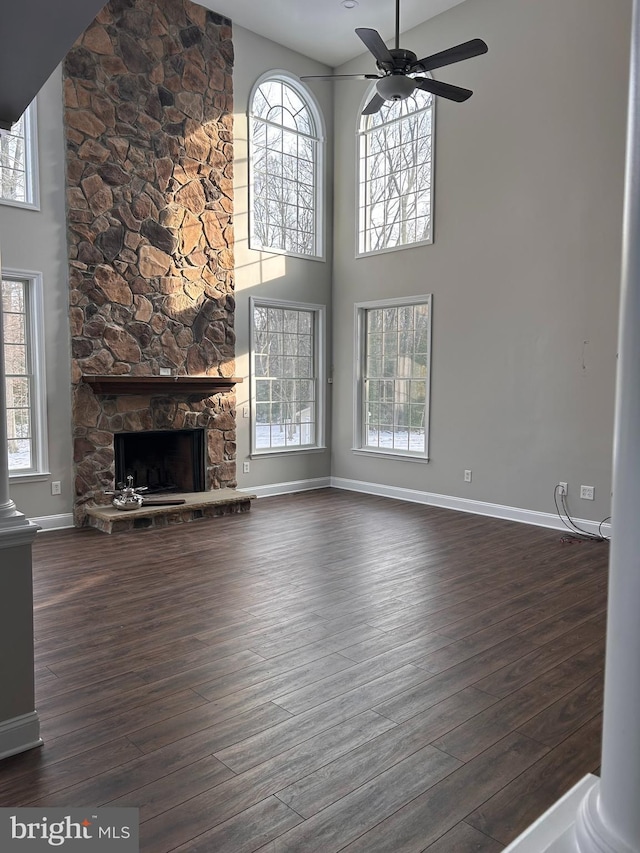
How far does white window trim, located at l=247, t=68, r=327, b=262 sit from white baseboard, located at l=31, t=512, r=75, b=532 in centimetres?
351

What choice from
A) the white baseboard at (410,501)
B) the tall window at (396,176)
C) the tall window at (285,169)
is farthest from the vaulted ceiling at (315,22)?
the white baseboard at (410,501)

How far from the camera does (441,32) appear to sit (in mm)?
6609

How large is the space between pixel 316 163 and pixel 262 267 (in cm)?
163

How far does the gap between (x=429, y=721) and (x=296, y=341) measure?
18.8 ft

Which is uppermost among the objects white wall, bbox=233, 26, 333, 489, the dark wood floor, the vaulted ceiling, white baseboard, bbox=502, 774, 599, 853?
the vaulted ceiling

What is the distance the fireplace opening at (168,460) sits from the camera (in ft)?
21.6

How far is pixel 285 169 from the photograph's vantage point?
7531 mm

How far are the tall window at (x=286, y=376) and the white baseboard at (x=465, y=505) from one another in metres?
0.78

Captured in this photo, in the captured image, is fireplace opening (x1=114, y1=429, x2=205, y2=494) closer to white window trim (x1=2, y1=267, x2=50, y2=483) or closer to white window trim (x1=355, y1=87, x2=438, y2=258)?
white window trim (x1=2, y1=267, x2=50, y2=483)

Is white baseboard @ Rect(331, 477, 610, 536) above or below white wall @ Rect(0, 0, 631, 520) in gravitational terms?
below

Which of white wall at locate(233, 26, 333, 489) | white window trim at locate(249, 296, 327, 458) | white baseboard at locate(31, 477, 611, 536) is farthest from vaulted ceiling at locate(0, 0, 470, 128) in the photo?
white baseboard at locate(31, 477, 611, 536)

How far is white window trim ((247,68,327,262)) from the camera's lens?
7090 mm

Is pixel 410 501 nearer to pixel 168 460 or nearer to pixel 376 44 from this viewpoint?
pixel 168 460

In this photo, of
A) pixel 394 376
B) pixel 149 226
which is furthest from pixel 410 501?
pixel 149 226
